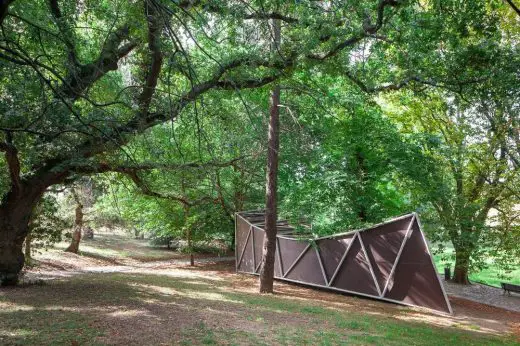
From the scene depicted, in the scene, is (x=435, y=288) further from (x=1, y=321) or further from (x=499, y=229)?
(x=1, y=321)

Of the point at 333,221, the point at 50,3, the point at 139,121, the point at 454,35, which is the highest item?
the point at 50,3

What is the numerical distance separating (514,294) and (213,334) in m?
16.0

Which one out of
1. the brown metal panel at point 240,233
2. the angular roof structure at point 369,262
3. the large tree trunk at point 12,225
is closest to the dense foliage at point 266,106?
the large tree trunk at point 12,225

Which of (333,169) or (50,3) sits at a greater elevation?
(50,3)

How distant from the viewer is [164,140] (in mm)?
10805

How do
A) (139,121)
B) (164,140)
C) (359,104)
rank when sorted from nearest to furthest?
1. (139,121)
2. (164,140)
3. (359,104)

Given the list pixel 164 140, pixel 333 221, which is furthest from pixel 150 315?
pixel 333 221

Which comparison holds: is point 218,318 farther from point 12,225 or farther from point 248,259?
point 248,259

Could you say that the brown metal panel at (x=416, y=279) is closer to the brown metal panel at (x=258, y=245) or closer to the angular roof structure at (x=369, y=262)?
the angular roof structure at (x=369, y=262)

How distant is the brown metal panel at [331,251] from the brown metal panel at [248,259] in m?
4.22

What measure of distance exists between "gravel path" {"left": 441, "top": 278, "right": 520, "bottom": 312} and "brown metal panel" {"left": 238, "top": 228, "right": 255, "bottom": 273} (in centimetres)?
792

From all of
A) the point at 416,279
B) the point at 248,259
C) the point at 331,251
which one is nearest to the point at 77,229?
the point at 248,259

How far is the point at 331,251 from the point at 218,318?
6.64 metres

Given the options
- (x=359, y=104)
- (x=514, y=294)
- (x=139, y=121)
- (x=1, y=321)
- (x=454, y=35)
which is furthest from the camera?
(x=514, y=294)
